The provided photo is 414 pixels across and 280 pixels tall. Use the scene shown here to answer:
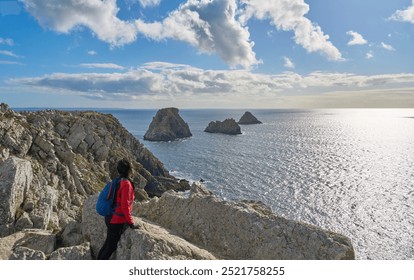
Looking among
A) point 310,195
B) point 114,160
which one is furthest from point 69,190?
point 310,195

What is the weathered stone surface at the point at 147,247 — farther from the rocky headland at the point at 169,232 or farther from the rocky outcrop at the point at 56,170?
the rocky outcrop at the point at 56,170

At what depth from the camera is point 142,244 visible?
11008 mm

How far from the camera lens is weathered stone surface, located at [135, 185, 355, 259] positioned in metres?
A: 13.2

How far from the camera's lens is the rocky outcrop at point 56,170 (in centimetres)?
1905

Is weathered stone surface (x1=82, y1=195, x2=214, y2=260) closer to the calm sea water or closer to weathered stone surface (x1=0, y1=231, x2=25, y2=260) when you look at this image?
weathered stone surface (x1=0, y1=231, x2=25, y2=260)

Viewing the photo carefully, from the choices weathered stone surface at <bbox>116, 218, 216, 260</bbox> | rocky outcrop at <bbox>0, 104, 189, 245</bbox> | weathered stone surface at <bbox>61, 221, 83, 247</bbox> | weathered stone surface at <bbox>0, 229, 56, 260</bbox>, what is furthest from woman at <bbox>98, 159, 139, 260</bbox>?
weathered stone surface at <bbox>61, 221, 83, 247</bbox>

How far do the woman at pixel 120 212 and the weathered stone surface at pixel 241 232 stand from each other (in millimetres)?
4451

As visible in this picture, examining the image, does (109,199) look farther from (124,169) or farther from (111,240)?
(111,240)

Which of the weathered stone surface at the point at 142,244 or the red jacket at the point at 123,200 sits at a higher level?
the red jacket at the point at 123,200

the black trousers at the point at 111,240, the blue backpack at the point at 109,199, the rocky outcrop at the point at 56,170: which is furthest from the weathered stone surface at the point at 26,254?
the blue backpack at the point at 109,199

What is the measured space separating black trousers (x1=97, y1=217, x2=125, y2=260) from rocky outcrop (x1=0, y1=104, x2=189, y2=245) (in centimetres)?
311

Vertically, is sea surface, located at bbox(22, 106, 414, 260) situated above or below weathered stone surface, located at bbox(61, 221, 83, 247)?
below

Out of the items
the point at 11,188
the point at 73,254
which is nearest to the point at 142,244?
the point at 73,254

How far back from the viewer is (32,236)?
1401 centimetres
